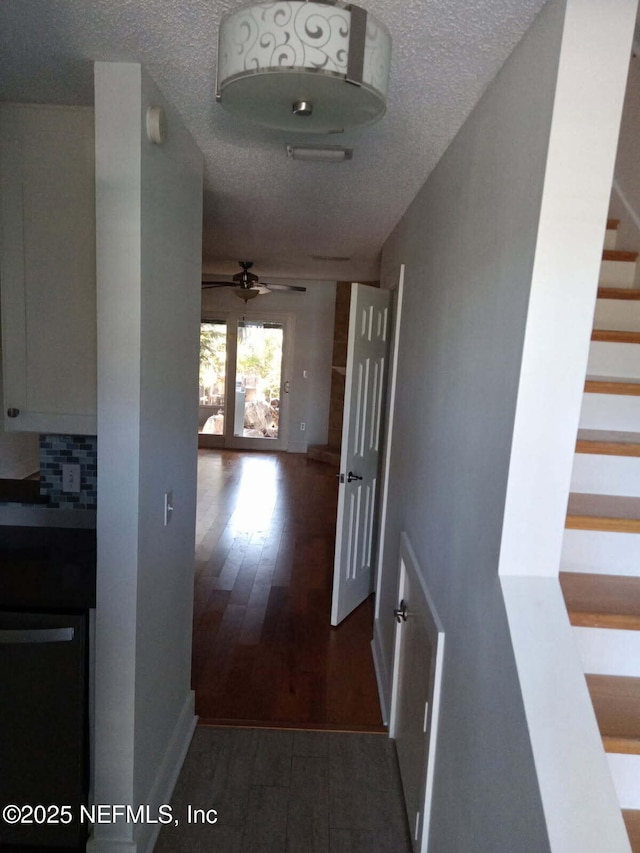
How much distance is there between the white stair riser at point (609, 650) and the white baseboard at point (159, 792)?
1.52 m

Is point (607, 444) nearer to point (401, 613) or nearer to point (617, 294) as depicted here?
point (617, 294)

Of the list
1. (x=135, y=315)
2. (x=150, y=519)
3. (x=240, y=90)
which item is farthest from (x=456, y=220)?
(x=150, y=519)

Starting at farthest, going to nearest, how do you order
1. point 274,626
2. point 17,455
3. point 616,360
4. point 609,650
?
point 17,455 → point 274,626 → point 616,360 → point 609,650

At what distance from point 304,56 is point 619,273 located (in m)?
1.95

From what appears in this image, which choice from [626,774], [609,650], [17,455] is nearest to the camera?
[626,774]

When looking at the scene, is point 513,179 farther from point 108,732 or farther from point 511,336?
point 108,732

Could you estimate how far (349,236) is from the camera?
389 cm

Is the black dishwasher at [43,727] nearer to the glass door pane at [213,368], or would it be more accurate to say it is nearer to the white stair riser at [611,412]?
the white stair riser at [611,412]

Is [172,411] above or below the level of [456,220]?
below

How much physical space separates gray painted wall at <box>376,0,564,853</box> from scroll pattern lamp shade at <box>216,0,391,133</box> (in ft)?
1.17

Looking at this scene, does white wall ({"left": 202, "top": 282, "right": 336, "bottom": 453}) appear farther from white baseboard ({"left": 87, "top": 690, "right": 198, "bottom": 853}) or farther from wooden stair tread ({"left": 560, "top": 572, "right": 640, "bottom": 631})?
wooden stair tread ({"left": 560, "top": 572, "right": 640, "bottom": 631})

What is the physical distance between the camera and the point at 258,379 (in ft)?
26.9

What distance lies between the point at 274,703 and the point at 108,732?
3.83 feet

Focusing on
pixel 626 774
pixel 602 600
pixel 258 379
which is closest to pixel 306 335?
pixel 258 379
